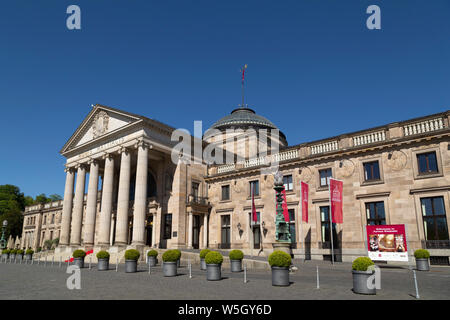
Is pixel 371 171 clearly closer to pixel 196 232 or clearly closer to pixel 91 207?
pixel 196 232

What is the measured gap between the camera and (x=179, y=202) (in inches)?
1464

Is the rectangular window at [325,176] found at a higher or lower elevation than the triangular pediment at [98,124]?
lower

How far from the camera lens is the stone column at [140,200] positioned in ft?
111

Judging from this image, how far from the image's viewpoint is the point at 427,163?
25297mm

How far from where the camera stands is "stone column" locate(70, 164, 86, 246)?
42.0 meters

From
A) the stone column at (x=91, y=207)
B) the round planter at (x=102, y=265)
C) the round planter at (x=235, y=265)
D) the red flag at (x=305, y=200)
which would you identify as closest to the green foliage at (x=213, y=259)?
the round planter at (x=235, y=265)

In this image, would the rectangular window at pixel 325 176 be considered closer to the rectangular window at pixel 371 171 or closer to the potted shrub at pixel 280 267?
the rectangular window at pixel 371 171

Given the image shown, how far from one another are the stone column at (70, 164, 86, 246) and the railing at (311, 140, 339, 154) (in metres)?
30.0

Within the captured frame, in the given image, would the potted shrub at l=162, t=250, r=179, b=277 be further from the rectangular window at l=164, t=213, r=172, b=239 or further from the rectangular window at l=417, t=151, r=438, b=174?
the rectangular window at l=164, t=213, r=172, b=239

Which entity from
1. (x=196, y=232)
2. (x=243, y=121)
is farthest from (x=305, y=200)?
(x=243, y=121)

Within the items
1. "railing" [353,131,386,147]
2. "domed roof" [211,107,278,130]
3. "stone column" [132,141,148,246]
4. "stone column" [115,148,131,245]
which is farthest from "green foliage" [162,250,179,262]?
"domed roof" [211,107,278,130]

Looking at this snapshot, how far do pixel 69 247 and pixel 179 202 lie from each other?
623 inches

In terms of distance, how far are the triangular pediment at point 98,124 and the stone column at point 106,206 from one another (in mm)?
3785
